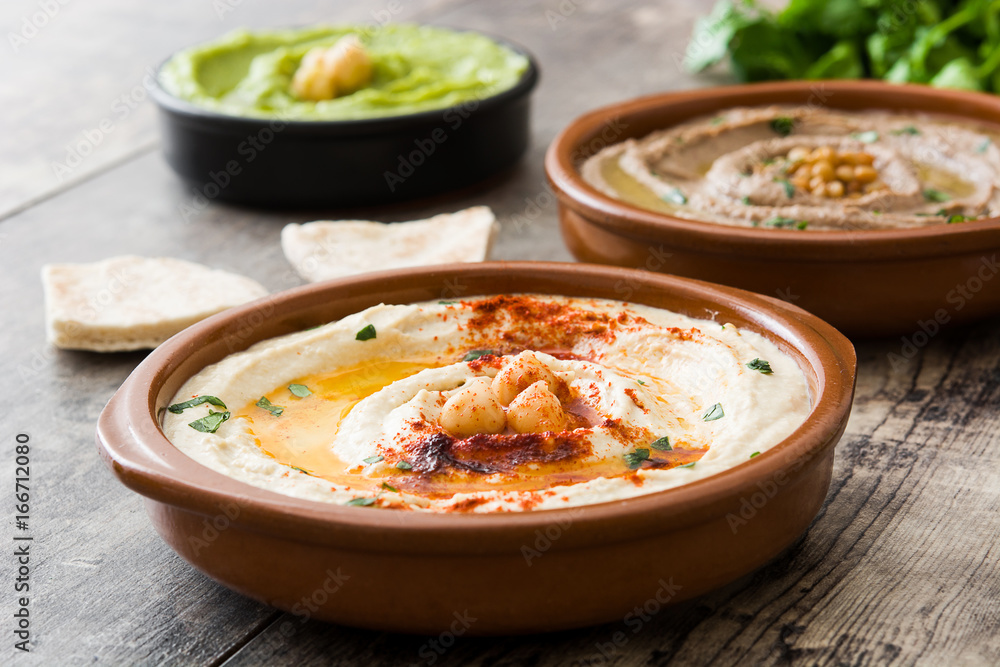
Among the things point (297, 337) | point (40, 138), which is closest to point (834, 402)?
point (297, 337)

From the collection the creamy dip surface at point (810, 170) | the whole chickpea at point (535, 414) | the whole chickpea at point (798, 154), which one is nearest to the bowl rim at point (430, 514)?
the whole chickpea at point (535, 414)

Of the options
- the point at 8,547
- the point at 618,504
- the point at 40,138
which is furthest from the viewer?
the point at 40,138

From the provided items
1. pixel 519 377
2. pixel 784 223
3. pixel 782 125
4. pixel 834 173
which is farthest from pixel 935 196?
pixel 519 377

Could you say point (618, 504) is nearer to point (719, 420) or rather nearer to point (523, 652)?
point (523, 652)

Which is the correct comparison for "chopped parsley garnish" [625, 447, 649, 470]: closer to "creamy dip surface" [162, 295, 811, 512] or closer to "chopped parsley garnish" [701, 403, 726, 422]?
"creamy dip surface" [162, 295, 811, 512]

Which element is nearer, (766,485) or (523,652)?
(766,485)

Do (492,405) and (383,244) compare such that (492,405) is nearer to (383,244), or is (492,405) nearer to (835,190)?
(383,244)

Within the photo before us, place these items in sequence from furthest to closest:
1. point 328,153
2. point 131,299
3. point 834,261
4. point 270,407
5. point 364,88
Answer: point 364,88
point 328,153
point 131,299
point 834,261
point 270,407

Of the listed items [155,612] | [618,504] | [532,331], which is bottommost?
[155,612]
